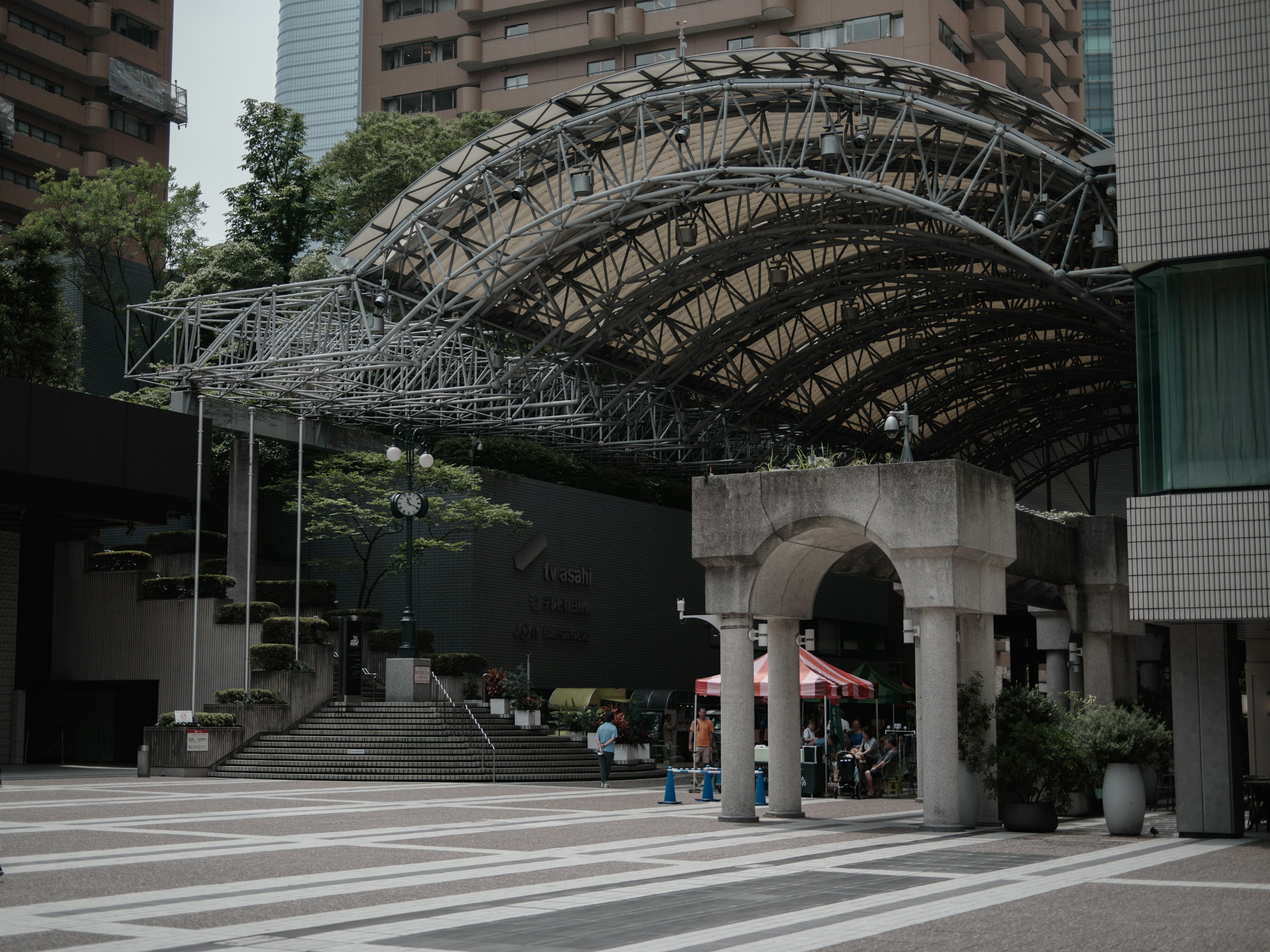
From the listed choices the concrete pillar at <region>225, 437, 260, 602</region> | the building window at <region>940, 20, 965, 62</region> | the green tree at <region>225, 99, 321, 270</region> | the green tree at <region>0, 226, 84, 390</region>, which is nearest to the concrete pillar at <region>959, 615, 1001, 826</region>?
the concrete pillar at <region>225, 437, 260, 602</region>

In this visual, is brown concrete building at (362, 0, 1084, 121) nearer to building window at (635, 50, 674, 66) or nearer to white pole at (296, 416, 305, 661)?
building window at (635, 50, 674, 66)

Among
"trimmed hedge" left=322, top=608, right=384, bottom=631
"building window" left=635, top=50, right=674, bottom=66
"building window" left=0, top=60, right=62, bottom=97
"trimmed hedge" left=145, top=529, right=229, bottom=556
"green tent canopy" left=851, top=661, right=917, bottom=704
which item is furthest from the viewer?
"building window" left=0, top=60, right=62, bottom=97

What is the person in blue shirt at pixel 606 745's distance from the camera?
96.4ft

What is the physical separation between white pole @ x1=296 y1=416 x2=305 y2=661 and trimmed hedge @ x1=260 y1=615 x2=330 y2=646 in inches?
7.2

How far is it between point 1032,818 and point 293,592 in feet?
85.7

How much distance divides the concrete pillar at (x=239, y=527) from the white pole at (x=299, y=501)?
47.5 inches

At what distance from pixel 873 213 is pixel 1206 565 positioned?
67.9 feet

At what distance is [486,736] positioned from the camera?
112 ft

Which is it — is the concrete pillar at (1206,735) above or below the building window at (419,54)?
below

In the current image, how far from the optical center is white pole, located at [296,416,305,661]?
120ft

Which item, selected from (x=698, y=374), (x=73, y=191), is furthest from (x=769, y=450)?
(x=73, y=191)

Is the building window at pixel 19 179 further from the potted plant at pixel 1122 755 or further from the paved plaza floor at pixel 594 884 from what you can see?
the potted plant at pixel 1122 755

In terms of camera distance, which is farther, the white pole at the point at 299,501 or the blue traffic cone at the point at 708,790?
the white pole at the point at 299,501

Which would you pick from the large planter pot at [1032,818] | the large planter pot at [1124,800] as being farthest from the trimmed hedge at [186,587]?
the large planter pot at [1124,800]
